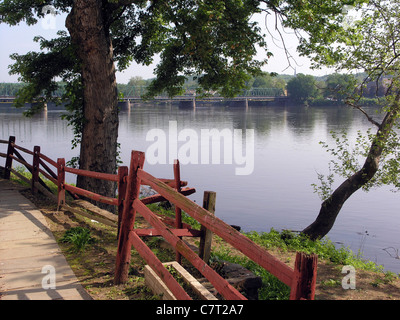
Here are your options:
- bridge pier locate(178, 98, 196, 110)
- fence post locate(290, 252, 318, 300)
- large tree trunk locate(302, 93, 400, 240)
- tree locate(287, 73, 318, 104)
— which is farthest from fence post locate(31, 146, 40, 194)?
tree locate(287, 73, 318, 104)

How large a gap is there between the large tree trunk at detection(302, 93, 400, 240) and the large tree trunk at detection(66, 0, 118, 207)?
25.9 ft

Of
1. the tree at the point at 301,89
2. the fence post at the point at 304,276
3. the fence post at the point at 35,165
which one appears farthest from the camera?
the tree at the point at 301,89

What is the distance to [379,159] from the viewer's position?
14867 mm

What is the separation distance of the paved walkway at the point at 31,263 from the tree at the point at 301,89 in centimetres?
11599

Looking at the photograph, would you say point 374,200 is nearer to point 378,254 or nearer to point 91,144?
point 378,254

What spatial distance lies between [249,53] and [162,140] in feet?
115

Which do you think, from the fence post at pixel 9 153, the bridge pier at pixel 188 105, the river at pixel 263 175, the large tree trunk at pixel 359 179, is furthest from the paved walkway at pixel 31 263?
the bridge pier at pixel 188 105

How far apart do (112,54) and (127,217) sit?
27.8ft

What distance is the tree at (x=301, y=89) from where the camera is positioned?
121 metres

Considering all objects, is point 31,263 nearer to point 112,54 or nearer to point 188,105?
point 112,54

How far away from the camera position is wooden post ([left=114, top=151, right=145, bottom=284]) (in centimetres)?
553

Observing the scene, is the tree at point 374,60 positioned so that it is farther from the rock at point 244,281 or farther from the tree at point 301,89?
the tree at point 301,89
